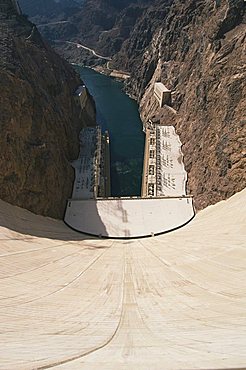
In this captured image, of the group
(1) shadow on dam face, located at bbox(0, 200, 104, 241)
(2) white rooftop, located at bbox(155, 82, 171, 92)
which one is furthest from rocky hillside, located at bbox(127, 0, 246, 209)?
(1) shadow on dam face, located at bbox(0, 200, 104, 241)

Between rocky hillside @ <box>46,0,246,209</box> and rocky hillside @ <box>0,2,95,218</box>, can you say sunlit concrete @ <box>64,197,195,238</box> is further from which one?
rocky hillside @ <box>46,0,246,209</box>

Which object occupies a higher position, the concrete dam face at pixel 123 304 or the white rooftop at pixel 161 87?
the white rooftop at pixel 161 87

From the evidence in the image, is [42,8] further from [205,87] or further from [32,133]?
[32,133]

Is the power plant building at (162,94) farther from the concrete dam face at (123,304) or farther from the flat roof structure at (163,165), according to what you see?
the concrete dam face at (123,304)

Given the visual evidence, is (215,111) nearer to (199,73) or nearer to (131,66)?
(199,73)

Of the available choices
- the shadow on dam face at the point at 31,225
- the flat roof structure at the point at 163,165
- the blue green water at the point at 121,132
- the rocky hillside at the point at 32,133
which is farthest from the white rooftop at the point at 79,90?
the shadow on dam face at the point at 31,225
